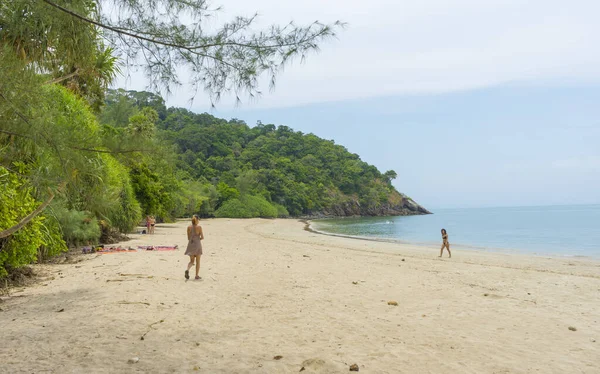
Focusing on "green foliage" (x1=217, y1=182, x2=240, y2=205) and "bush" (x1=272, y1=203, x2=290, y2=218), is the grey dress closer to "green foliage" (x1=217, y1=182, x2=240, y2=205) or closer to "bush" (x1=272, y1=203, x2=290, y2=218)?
"green foliage" (x1=217, y1=182, x2=240, y2=205)

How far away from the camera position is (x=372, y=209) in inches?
3866

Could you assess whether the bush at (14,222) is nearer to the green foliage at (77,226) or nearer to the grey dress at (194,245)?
the grey dress at (194,245)

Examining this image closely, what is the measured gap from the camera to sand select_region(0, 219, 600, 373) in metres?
4.17

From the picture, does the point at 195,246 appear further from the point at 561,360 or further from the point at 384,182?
the point at 384,182

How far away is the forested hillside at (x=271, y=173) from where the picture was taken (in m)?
68.2

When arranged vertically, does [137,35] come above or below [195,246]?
above

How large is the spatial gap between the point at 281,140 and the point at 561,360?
9749 centimetres

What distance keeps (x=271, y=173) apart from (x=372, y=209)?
95.6ft

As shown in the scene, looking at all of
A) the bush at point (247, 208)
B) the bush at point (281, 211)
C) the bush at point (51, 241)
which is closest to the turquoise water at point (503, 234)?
the bush at point (247, 208)

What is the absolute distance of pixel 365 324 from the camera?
5641 millimetres

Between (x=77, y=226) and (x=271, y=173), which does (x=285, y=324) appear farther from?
(x=271, y=173)

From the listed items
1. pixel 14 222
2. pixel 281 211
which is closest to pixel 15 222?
pixel 14 222

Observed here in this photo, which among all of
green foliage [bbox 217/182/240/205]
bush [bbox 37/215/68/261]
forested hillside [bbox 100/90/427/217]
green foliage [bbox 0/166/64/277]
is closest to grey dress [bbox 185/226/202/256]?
green foliage [bbox 0/166/64/277]

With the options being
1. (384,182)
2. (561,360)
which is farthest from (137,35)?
(384,182)
